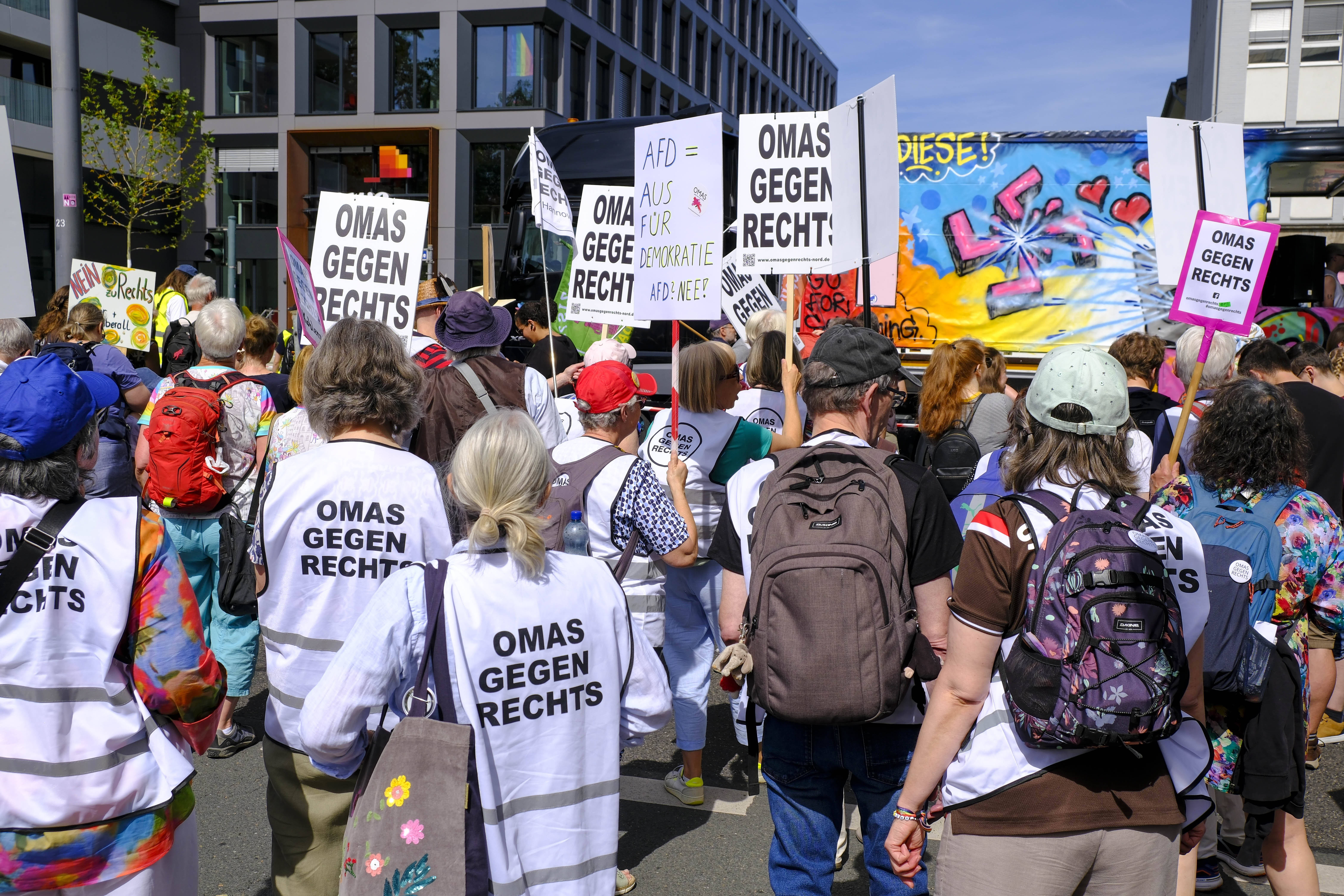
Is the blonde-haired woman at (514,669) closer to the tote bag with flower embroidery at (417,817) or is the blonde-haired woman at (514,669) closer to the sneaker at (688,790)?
the tote bag with flower embroidery at (417,817)

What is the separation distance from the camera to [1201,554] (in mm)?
2365

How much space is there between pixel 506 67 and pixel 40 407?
33078mm

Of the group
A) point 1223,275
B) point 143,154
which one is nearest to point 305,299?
point 1223,275

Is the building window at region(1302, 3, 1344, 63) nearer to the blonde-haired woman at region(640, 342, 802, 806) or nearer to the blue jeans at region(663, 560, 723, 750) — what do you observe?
the blonde-haired woman at region(640, 342, 802, 806)

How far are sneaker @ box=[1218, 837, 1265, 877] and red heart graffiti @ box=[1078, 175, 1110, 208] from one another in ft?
28.3

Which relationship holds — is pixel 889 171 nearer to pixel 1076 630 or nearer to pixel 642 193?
pixel 642 193

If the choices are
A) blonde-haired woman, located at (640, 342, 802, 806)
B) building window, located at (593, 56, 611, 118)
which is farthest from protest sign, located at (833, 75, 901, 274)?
building window, located at (593, 56, 611, 118)

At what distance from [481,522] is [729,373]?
265 cm

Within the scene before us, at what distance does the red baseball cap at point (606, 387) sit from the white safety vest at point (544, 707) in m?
1.59

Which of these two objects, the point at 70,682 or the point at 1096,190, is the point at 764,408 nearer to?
the point at 70,682

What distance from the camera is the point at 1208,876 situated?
3.89 metres

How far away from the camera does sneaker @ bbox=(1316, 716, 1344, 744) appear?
4.54 metres

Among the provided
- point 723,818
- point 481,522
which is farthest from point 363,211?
point 481,522

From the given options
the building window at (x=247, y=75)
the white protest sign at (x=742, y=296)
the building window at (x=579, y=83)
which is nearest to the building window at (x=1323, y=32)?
the building window at (x=579, y=83)
